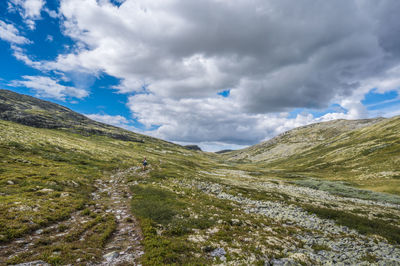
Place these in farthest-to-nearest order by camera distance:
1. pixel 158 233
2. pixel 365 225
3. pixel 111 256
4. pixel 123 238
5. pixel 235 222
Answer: pixel 365 225 < pixel 235 222 < pixel 158 233 < pixel 123 238 < pixel 111 256

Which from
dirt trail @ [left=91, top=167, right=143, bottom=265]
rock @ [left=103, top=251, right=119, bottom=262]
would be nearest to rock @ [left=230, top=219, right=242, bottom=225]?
dirt trail @ [left=91, top=167, right=143, bottom=265]

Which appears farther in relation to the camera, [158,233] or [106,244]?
[158,233]

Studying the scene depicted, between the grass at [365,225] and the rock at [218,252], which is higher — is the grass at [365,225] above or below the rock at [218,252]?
below

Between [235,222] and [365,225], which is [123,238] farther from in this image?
[365,225]

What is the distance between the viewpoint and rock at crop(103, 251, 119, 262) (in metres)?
10.9

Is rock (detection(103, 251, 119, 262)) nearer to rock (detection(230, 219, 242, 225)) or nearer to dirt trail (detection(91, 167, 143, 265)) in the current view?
dirt trail (detection(91, 167, 143, 265))

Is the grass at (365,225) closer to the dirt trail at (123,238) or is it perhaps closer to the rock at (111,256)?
the dirt trail at (123,238)

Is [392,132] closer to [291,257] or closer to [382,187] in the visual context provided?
[382,187]

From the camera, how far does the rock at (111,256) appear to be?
10.9 m

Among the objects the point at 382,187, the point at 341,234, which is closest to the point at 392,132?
the point at 382,187

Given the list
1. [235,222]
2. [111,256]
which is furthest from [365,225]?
[111,256]

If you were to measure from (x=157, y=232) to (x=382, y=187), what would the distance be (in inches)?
3535

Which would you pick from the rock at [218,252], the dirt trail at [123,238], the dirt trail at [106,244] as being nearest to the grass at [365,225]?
the rock at [218,252]

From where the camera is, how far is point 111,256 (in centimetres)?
1122
